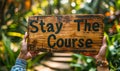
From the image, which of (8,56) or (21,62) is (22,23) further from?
(21,62)

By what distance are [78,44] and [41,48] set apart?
0.31 m

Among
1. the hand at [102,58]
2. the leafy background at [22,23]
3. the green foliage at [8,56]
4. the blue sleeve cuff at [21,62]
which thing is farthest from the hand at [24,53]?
the green foliage at [8,56]

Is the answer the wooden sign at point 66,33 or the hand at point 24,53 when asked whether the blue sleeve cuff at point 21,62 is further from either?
the wooden sign at point 66,33

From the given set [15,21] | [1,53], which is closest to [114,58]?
[1,53]

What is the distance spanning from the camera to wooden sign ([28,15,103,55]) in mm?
2154

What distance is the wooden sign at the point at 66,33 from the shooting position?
2.15m

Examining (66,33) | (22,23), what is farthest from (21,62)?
(22,23)

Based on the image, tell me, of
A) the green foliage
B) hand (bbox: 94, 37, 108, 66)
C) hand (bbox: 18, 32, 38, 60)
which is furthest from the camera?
the green foliage

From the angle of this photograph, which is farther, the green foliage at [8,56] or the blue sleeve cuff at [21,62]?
the green foliage at [8,56]

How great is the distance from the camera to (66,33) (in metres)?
2.21

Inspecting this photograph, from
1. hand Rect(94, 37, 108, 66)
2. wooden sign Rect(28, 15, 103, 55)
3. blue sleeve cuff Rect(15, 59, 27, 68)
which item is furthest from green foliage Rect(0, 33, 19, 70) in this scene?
hand Rect(94, 37, 108, 66)

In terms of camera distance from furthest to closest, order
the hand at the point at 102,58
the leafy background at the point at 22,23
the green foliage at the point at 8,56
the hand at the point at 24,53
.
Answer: the leafy background at the point at 22,23 < the green foliage at the point at 8,56 < the hand at the point at 24,53 < the hand at the point at 102,58

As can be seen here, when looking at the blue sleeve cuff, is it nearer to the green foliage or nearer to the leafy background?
the leafy background

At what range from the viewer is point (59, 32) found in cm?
222
